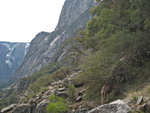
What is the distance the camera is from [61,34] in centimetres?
10969

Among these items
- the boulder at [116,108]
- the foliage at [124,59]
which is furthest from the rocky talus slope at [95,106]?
the foliage at [124,59]

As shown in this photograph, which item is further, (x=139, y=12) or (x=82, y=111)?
(x=139, y=12)

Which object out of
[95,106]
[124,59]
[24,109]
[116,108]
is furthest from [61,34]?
[116,108]

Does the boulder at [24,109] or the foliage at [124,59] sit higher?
the foliage at [124,59]

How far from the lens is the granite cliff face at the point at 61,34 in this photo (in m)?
102

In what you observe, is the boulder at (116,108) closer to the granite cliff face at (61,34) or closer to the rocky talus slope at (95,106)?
the rocky talus slope at (95,106)

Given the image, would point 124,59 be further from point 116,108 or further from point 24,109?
point 24,109

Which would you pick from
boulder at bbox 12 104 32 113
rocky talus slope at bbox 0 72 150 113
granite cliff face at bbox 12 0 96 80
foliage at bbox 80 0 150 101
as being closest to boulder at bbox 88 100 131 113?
rocky talus slope at bbox 0 72 150 113

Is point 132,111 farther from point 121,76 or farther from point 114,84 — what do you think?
point 121,76

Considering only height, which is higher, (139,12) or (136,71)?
(139,12)

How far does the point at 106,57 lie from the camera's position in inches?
339

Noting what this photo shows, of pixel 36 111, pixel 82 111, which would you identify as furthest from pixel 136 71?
pixel 36 111

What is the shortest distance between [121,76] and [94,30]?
840 centimetres

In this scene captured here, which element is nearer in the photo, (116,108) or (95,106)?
(116,108)
